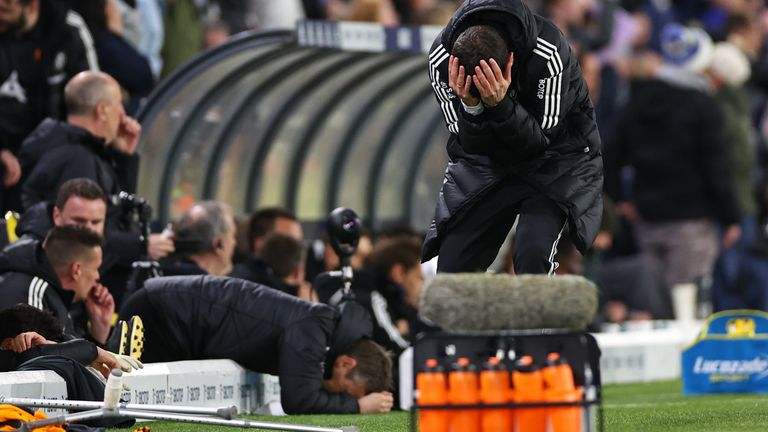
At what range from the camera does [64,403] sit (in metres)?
7.69

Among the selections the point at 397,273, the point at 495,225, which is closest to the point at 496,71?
the point at 495,225

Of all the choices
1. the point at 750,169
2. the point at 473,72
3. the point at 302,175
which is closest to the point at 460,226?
the point at 473,72

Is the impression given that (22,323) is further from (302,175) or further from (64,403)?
(302,175)

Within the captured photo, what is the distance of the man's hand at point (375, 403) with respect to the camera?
10695 millimetres

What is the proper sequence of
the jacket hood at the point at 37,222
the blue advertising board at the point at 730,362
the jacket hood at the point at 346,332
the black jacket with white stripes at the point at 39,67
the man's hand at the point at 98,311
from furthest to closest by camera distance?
the black jacket with white stripes at the point at 39,67 → the blue advertising board at the point at 730,362 → the jacket hood at the point at 37,222 → the man's hand at the point at 98,311 → the jacket hood at the point at 346,332

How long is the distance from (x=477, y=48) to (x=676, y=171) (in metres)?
11.1

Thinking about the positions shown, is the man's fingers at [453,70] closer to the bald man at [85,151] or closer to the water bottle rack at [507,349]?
the water bottle rack at [507,349]

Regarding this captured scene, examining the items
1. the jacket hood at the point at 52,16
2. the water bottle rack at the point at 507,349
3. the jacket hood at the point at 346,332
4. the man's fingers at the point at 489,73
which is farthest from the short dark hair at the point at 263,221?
the water bottle rack at the point at 507,349

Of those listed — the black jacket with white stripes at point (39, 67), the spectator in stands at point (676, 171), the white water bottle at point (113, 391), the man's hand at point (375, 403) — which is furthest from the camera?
the spectator in stands at point (676, 171)

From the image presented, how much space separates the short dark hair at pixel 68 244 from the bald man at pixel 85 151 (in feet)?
3.96

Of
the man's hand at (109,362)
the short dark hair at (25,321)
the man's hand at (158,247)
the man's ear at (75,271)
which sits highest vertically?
the man's hand at (158,247)

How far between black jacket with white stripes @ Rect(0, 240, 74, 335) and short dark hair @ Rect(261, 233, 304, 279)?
2.61 m

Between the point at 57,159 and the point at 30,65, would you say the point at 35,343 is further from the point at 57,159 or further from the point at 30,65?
the point at 30,65

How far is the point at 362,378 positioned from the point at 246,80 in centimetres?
475
